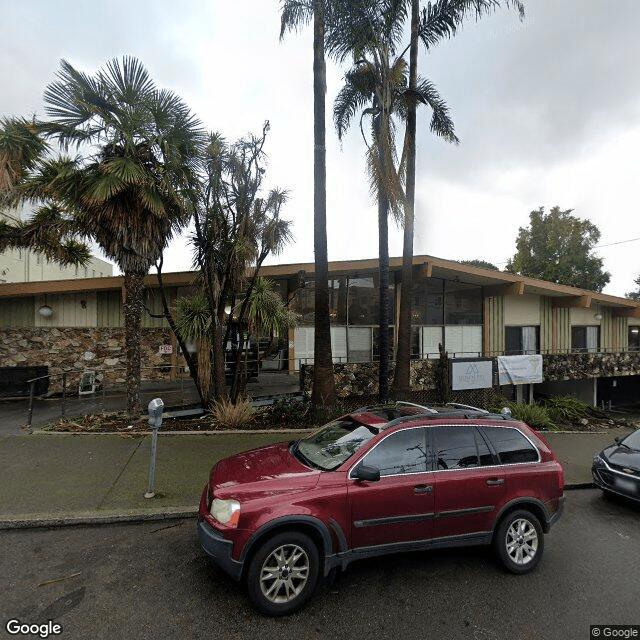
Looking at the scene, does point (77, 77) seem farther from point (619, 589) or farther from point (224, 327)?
point (619, 589)

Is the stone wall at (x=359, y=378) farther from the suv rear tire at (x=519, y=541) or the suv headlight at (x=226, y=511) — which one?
the suv headlight at (x=226, y=511)

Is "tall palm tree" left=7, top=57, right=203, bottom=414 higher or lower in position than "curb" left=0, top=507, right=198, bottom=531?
higher

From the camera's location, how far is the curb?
14.0 feet

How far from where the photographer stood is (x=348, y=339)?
12.7 metres

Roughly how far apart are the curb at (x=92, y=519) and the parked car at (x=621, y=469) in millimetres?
6036

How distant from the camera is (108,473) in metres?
5.69

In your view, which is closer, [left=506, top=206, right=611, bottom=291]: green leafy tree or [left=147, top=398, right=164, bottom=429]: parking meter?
[left=147, top=398, right=164, bottom=429]: parking meter

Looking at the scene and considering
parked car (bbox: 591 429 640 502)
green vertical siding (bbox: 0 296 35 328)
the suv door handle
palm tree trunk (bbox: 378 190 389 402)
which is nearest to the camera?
the suv door handle

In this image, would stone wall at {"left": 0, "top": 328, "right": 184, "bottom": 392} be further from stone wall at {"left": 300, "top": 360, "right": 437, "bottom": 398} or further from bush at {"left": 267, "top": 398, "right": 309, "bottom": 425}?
stone wall at {"left": 300, "top": 360, "right": 437, "bottom": 398}

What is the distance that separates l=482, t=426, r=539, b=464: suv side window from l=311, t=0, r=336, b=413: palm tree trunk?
4.72 m

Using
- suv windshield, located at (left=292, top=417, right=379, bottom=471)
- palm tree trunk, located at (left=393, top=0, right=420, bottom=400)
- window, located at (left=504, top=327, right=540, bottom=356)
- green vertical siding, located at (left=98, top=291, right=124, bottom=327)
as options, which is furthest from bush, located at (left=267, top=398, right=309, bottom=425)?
window, located at (left=504, top=327, right=540, bottom=356)

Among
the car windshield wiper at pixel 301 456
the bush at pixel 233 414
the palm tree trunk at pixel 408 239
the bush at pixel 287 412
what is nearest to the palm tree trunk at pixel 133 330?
the bush at pixel 233 414

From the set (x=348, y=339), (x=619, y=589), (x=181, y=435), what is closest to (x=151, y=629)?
(x=619, y=589)

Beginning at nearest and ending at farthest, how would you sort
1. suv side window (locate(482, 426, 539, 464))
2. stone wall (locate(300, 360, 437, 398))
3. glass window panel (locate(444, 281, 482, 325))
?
suv side window (locate(482, 426, 539, 464)) → stone wall (locate(300, 360, 437, 398)) → glass window panel (locate(444, 281, 482, 325))
